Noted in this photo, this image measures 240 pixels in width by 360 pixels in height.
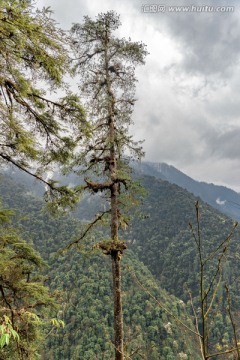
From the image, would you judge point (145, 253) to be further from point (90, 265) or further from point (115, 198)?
point (115, 198)

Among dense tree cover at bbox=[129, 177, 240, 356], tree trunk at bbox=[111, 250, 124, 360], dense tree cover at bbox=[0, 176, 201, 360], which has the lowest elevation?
dense tree cover at bbox=[0, 176, 201, 360]

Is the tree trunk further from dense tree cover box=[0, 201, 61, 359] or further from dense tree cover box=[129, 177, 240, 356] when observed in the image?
dense tree cover box=[129, 177, 240, 356]

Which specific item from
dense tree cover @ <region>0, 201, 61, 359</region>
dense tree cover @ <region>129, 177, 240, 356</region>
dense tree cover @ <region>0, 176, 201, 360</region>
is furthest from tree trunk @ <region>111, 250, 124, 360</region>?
dense tree cover @ <region>129, 177, 240, 356</region>

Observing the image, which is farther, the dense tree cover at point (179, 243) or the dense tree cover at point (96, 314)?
the dense tree cover at point (179, 243)

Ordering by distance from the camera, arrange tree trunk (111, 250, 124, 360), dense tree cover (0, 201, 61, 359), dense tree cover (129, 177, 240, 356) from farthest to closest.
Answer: dense tree cover (129, 177, 240, 356)
tree trunk (111, 250, 124, 360)
dense tree cover (0, 201, 61, 359)

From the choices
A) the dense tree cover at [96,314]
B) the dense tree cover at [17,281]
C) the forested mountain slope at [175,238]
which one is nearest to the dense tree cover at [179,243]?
the forested mountain slope at [175,238]

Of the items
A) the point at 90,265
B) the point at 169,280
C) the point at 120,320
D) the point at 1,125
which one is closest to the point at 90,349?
the point at 90,265

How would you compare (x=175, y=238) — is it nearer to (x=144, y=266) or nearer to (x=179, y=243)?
(x=179, y=243)

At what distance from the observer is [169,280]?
9362cm

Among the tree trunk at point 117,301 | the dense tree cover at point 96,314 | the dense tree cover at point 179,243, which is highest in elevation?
the tree trunk at point 117,301

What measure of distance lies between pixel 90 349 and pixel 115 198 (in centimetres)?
5421

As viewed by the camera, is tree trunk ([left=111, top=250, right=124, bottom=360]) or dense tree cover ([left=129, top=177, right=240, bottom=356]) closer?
tree trunk ([left=111, top=250, right=124, bottom=360])

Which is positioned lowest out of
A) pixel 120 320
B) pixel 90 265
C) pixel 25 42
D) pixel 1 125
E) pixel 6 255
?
pixel 90 265

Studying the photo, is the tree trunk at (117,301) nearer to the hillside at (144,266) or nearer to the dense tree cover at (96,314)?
the hillside at (144,266)
